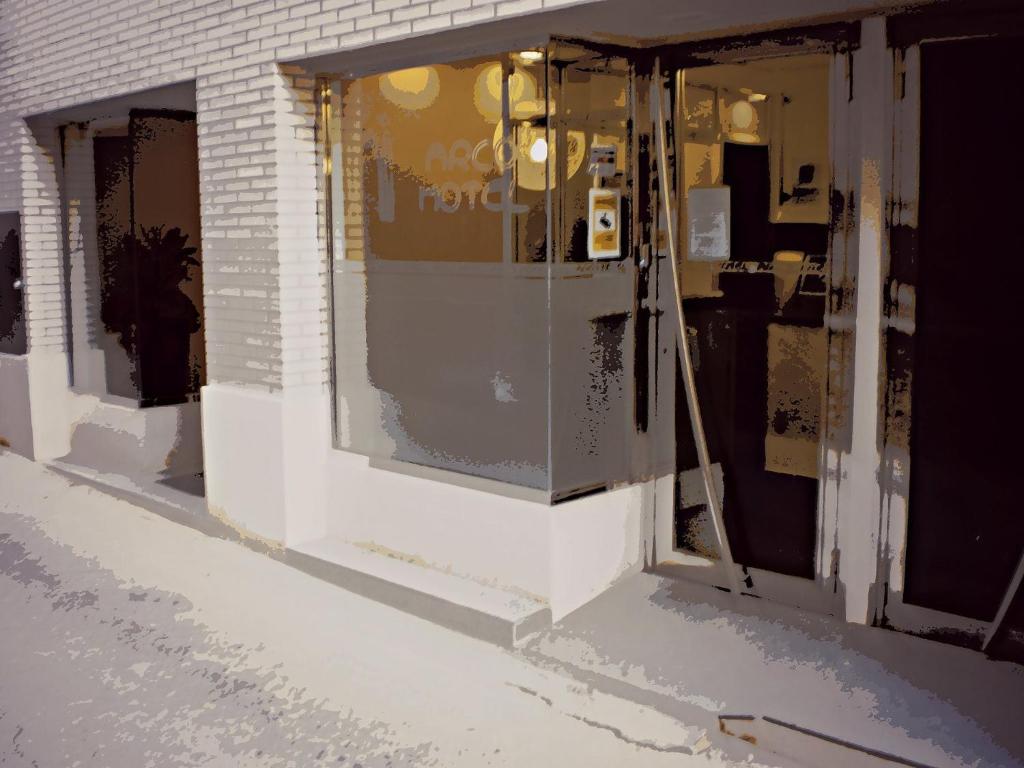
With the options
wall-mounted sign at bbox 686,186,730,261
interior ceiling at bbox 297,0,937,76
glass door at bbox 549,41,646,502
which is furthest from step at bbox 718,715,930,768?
interior ceiling at bbox 297,0,937,76

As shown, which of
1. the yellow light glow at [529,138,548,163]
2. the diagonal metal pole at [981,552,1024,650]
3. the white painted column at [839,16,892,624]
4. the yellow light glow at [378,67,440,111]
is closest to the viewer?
the diagonal metal pole at [981,552,1024,650]

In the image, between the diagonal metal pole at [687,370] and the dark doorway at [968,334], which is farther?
the diagonal metal pole at [687,370]

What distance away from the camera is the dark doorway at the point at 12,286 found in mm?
9148

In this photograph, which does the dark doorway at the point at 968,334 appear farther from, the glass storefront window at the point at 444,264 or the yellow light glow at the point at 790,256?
the glass storefront window at the point at 444,264

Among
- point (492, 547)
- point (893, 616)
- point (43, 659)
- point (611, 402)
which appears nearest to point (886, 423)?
point (893, 616)

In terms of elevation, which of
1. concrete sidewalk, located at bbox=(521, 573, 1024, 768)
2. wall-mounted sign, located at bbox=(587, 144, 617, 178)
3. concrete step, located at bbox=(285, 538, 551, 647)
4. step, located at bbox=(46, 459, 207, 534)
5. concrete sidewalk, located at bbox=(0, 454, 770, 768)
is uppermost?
wall-mounted sign, located at bbox=(587, 144, 617, 178)

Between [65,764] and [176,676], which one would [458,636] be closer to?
[176,676]

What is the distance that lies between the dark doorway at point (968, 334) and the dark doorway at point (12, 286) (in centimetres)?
754

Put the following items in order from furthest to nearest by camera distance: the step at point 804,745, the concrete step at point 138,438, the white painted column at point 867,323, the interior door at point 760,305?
the concrete step at point 138,438 → the interior door at point 760,305 → the white painted column at point 867,323 → the step at point 804,745

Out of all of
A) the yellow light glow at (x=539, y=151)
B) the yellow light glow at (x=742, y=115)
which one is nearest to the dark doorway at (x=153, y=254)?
the yellow light glow at (x=539, y=151)

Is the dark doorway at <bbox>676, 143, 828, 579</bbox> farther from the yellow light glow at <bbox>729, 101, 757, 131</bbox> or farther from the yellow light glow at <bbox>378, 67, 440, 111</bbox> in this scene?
the yellow light glow at <bbox>378, 67, 440, 111</bbox>

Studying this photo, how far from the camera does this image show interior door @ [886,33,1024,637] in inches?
182

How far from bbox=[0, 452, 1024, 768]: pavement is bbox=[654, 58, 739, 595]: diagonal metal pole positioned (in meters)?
0.30

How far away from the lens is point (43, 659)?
199 inches
